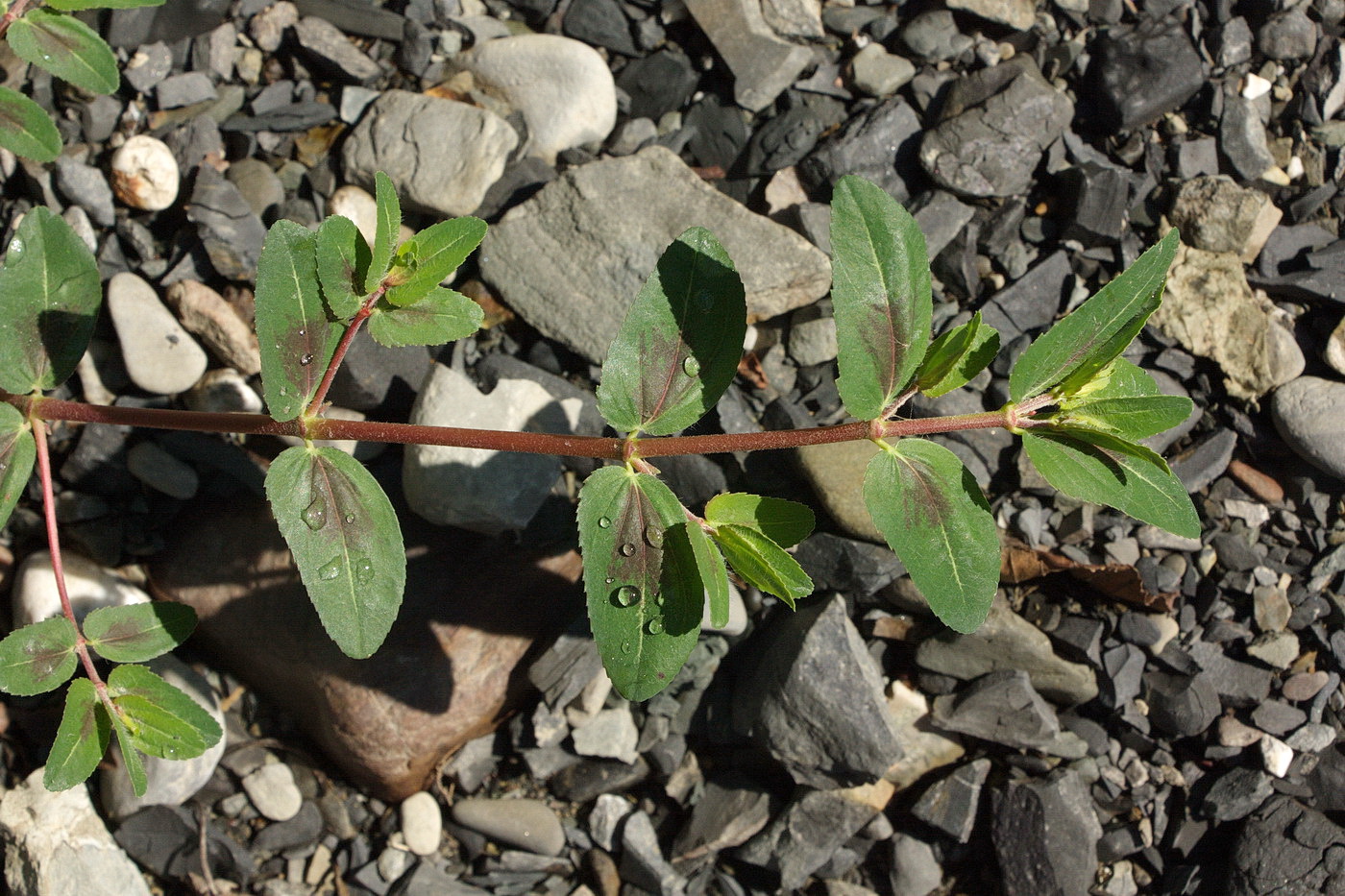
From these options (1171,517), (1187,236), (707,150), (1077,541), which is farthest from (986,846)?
(707,150)

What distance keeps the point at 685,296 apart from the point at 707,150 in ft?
6.88

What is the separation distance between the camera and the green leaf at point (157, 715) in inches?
134

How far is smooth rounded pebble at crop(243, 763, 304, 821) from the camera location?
4.47 meters

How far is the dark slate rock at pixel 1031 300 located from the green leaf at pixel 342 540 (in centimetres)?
281

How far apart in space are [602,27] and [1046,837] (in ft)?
13.4

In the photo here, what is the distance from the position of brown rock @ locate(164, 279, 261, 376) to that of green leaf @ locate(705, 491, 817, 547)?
2.44 m

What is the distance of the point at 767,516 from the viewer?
3043 mm

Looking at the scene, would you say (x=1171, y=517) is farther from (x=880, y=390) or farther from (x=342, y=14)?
(x=342, y=14)

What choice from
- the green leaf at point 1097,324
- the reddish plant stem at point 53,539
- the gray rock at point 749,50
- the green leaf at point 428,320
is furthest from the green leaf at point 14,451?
the gray rock at point 749,50

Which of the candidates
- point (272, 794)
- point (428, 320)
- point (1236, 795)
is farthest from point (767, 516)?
point (272, 794)

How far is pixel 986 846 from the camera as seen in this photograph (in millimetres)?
4383

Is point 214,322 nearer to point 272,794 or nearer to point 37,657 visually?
point 37,657

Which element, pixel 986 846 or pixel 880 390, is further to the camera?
pixel 986 846

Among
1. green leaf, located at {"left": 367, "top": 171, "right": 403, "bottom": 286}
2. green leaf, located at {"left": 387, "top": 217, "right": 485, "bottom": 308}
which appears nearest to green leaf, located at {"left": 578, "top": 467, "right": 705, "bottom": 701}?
green leaf, located at {"left": 387, "top": 217, "right": 485, "bottom": 308}
